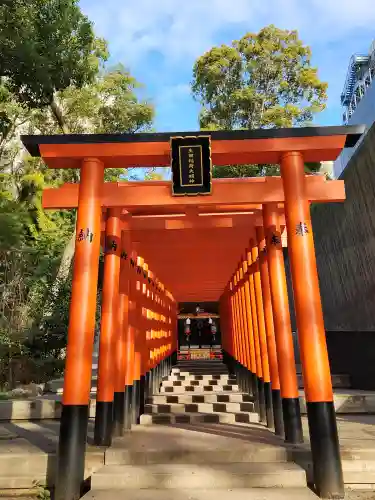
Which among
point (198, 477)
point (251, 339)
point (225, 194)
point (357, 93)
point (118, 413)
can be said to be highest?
point (357, 93)

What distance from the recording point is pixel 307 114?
23.3m

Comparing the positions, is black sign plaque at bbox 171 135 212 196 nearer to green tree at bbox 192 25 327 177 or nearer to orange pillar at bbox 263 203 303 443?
orange pillar at bbox 263 203 303 443

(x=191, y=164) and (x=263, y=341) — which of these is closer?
(x=191, y=164)

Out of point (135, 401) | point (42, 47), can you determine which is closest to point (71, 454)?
point (135, 401)

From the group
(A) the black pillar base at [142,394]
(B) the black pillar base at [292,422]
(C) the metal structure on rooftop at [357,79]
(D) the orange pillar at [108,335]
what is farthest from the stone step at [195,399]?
(C) the metal structure on rooftop at [357,79]

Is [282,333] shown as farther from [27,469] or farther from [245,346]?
[245,346]

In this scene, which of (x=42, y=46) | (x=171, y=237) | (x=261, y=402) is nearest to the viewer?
(x=261, y=402)

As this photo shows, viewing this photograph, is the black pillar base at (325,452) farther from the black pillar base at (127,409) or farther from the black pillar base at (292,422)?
the black pillar base at (127,409)

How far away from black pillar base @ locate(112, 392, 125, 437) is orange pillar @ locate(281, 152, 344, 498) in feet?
10.2

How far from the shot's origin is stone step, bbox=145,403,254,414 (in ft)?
26.8


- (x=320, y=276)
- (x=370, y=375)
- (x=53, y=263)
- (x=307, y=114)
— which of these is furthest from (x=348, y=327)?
(x=307, y=114)

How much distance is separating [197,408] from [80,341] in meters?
4.64

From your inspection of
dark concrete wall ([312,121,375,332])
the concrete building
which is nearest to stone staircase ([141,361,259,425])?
dark concrete wall ([312,121,375,332])

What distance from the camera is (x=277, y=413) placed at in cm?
631
